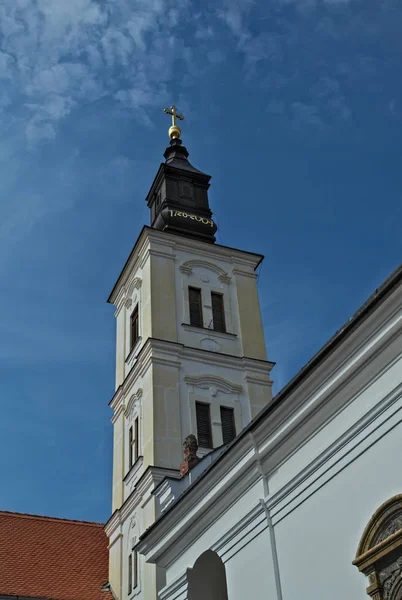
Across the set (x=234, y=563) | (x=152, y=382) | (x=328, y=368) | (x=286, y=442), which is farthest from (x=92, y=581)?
(x=328, y=368)

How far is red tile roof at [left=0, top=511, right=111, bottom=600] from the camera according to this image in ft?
70.2

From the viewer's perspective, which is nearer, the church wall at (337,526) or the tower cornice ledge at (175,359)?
the church wall at (337,526)

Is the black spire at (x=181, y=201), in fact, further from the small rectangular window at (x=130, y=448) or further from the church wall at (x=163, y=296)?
the small rectangular window at (x=130, y=448)

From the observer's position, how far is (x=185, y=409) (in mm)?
21984

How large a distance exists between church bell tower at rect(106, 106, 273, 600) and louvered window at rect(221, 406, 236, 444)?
0.10 feet

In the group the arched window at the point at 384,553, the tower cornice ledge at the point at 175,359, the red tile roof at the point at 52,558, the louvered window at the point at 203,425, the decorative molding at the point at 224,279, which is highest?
the decorative molding at the point at 224,279

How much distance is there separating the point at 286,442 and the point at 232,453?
1.38 metres

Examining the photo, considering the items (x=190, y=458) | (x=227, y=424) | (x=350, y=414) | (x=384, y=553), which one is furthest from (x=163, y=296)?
(x=384, y=553)

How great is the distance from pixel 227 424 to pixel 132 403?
3.09 meters

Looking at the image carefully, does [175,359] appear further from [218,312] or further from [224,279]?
[224,279]

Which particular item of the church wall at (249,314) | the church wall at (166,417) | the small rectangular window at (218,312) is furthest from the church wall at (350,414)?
the small rectangular window at (218,312)

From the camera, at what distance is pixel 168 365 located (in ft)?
74.4

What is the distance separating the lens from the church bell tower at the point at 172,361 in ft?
69.2

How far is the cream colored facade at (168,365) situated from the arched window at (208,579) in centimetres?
470
